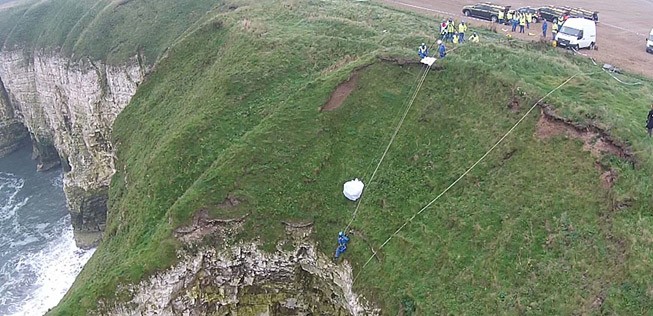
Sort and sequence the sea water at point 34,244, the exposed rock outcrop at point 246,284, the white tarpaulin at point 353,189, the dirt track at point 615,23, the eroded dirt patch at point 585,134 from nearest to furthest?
the eroded dirt patch at point 585,134 < the exposed rock outcrop at point 246,284 < the white tarpaulin at point 353,189 < the dirt track at point 615,23 < the sea water at point 34,244

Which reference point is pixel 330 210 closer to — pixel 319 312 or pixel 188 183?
pixel 319 312

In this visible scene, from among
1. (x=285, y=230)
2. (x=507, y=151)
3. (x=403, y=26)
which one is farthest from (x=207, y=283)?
(x=403, y=26)

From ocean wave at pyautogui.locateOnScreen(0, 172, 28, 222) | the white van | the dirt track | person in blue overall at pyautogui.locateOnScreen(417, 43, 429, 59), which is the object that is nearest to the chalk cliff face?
ocean wave at pyautogui.locateOnScreen(0, 172, 28, 222)

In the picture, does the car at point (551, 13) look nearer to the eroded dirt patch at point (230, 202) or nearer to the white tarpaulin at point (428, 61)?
the white tarpaulin at point (428, 61)

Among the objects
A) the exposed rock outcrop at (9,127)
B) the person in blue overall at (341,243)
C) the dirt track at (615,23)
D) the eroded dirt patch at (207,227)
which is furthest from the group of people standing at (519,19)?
the exposed rock outcrop at (9,127)

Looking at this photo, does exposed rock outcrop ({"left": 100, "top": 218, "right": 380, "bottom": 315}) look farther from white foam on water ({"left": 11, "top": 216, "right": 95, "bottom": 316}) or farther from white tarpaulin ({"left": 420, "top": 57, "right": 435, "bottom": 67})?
white foam on water ({"left": 11, "top": 216, "right": 95, "bottom": 316})

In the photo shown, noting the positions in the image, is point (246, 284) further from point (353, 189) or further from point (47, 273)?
point (47, 273)
